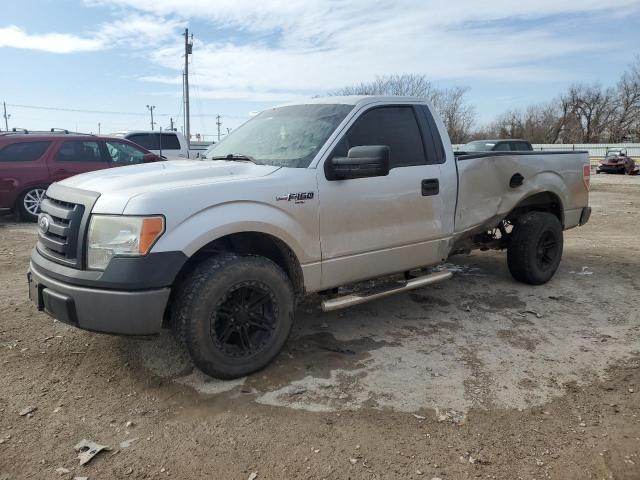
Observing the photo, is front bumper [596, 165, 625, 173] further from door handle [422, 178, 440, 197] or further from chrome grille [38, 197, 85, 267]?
chrome grille [38, 197, 85, 267]

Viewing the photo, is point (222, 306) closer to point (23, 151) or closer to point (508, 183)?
point (508, 183)

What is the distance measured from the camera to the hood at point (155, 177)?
320cm

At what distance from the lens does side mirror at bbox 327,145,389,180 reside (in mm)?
3564

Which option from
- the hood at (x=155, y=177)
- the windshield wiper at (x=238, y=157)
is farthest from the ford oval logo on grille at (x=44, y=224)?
the windshield wiper at (x=238, y=157)

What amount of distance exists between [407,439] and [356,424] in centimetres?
30

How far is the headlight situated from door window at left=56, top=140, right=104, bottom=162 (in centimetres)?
815

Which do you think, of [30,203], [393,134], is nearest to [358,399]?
[393,134]

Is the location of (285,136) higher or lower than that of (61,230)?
higher

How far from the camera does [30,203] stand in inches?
396

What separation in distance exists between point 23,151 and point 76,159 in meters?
0.92

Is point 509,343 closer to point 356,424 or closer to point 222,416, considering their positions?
point 356,424

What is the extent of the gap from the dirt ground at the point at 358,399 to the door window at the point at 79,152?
6.08 metres

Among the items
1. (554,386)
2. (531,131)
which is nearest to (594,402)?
(554,386)

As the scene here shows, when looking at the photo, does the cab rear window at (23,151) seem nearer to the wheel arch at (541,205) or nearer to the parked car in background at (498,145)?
the wheel arch at (541,205)
